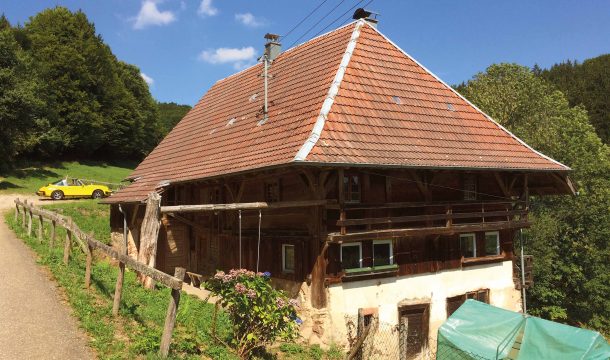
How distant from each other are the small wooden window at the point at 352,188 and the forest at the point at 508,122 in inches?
515

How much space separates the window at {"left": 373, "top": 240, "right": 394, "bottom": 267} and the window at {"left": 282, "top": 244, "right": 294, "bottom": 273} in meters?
2.14

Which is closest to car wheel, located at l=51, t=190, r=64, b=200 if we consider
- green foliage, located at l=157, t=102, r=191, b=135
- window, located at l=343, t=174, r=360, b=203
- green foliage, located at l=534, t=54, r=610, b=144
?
window, located at l=343, t=174, r=360, b=203

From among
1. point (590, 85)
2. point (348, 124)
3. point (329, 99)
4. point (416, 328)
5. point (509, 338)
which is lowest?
point (416, 328)

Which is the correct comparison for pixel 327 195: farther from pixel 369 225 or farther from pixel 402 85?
pixel 402 85

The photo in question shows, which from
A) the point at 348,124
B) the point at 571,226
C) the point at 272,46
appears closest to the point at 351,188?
the point at 348,124

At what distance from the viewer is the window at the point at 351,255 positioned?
36.8 feet

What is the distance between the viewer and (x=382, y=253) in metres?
11.9

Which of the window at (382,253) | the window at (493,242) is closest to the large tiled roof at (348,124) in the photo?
the window at (382,253)

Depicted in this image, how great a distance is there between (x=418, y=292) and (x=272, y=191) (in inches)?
186

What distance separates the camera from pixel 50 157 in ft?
130

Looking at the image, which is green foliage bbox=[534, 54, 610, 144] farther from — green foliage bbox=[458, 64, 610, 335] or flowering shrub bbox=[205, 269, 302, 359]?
flowering shrub bbox=[205, 269, 302, 359]

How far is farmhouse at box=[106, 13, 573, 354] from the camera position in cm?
1087

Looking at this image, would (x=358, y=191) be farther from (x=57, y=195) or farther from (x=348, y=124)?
(x=57, y=195)

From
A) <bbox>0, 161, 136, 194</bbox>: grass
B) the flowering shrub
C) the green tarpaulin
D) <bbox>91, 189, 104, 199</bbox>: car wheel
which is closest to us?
the flowering shrub
